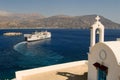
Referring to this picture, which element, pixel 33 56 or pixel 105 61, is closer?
pixel 105 61

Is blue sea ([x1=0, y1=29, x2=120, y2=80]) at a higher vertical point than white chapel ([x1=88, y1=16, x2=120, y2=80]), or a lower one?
lower

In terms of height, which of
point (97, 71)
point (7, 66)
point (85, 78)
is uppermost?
point (97, 71)

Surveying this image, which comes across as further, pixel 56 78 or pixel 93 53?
pixel 56 78

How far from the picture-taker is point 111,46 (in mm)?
15984

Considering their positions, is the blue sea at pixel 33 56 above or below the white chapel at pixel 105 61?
below

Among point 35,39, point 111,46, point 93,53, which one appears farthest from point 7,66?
point 35,39

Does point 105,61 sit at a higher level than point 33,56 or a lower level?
higher

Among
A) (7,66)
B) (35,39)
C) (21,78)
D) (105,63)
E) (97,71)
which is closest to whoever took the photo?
(105,63)

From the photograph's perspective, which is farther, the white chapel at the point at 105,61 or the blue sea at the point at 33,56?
the blue sea at the point at 33,56

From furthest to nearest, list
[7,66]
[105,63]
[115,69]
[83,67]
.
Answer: [7,66], [83,67], [105,63], [115,69]

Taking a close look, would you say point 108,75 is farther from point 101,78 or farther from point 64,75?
point 64,75

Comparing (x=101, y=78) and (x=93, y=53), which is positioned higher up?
(x=93, y=53)

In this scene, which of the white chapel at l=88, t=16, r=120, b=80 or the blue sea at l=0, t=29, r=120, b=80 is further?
the blue sea at l=0, t=29, r=120, b=80

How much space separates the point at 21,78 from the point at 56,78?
3665 mm
